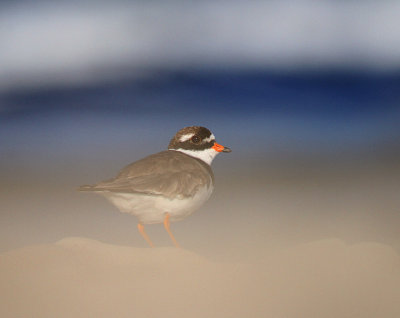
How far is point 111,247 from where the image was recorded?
377 centimetres

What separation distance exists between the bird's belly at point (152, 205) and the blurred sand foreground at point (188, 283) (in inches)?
9.5

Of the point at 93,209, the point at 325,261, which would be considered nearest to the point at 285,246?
the point at 325,261

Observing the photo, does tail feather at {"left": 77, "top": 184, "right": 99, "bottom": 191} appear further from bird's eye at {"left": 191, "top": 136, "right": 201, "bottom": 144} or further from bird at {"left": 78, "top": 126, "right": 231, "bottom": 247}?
bird's eye at {"left": 191, "top": 136, "right": 201, "bottom": 144}

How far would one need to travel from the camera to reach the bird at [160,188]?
3574 millimetres

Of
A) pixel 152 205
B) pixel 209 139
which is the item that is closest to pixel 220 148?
pixel 209 139

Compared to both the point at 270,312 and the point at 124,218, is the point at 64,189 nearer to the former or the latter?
the point at 124,218

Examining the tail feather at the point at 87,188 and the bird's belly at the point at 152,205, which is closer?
the tail feather at the point at 87,188

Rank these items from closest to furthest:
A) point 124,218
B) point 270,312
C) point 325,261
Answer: point 270,312, point 325,261, point 124,218

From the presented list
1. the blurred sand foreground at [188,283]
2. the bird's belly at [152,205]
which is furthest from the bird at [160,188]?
the blurred sand foreground at [188,283]

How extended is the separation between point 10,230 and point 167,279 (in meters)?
1.59

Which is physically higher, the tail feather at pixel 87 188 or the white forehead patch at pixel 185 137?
the white forehead patch at pixel 185 137

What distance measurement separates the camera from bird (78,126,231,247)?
3574 millimetres

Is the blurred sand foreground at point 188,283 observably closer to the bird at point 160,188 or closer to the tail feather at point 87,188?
the bird at point 160,188

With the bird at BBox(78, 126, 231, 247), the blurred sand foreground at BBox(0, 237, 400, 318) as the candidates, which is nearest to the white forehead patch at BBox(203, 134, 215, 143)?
the bird at BBox(78, 126, 231, 247)
